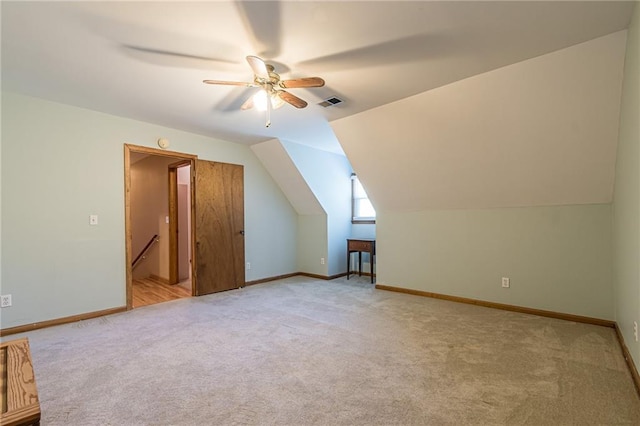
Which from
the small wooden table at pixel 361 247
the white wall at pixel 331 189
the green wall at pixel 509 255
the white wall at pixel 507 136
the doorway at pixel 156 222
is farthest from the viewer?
the doorway at pixel 156 222

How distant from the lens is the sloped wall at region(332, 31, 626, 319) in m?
2.57

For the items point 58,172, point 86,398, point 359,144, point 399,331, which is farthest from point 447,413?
point 58,172

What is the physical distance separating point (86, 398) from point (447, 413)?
87.8 inches

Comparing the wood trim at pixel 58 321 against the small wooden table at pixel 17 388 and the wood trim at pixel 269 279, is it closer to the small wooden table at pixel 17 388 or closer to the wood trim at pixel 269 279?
the wood trim at pixel 269 279

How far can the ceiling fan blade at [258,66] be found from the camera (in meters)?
2.06

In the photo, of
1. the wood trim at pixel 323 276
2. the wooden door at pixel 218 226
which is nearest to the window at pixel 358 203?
the wood trim at pixel 323 276

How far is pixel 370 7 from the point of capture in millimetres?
1864

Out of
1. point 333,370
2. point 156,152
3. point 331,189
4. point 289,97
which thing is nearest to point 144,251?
point 156,152

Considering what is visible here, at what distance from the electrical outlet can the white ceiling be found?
6.76 ft

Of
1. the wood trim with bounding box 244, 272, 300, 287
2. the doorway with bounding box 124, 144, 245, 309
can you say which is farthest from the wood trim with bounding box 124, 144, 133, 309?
the wood trim with bounding box 244, 272, 300, 287

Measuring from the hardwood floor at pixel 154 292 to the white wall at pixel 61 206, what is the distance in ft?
1.85

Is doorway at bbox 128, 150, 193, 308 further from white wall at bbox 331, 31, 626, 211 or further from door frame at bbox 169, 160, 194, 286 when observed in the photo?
white wall at bbox 331, 31, 626, 211

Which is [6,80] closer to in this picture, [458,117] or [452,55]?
[452,55]

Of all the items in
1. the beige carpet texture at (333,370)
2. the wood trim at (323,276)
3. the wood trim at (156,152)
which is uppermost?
the wood trim at (156,152)
